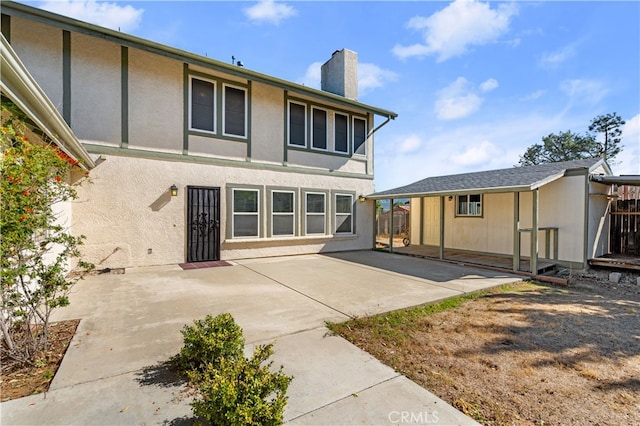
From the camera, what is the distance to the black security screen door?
327 inches

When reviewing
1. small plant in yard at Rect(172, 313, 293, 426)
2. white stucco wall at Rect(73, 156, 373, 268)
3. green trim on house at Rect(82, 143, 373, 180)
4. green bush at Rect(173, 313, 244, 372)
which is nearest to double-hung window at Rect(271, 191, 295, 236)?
white stucco wall at Rect(73, 156, 373, 268)

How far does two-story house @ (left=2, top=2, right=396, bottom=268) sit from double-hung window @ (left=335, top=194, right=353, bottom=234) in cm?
4

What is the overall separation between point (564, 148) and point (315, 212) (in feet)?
89.1

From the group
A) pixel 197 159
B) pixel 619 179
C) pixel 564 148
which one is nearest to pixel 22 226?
pixel 197 159

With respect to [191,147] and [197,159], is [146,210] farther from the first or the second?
[191,147]

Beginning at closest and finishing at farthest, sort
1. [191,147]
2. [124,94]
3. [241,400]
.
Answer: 1. [241,400]
2. [124,94]
3. [191,147]

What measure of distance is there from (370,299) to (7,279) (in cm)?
449

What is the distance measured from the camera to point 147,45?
23.7 ft

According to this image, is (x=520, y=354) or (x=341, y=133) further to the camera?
(x=341, y=133)

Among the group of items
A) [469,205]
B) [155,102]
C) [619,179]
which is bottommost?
[469,205]

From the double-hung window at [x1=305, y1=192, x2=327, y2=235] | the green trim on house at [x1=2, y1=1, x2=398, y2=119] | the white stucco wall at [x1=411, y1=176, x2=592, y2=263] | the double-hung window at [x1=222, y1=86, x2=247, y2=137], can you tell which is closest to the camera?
the green trim on house at [x1=2, y1=1, x2=398, y2=119]

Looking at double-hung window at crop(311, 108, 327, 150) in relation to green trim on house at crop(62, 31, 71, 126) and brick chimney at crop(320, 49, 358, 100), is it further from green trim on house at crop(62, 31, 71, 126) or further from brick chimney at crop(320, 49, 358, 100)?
green trim on house at crop(62, 31, 71, 126)

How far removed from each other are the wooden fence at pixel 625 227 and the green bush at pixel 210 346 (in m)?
11.9

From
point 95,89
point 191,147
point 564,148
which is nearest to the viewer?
point 95,89
